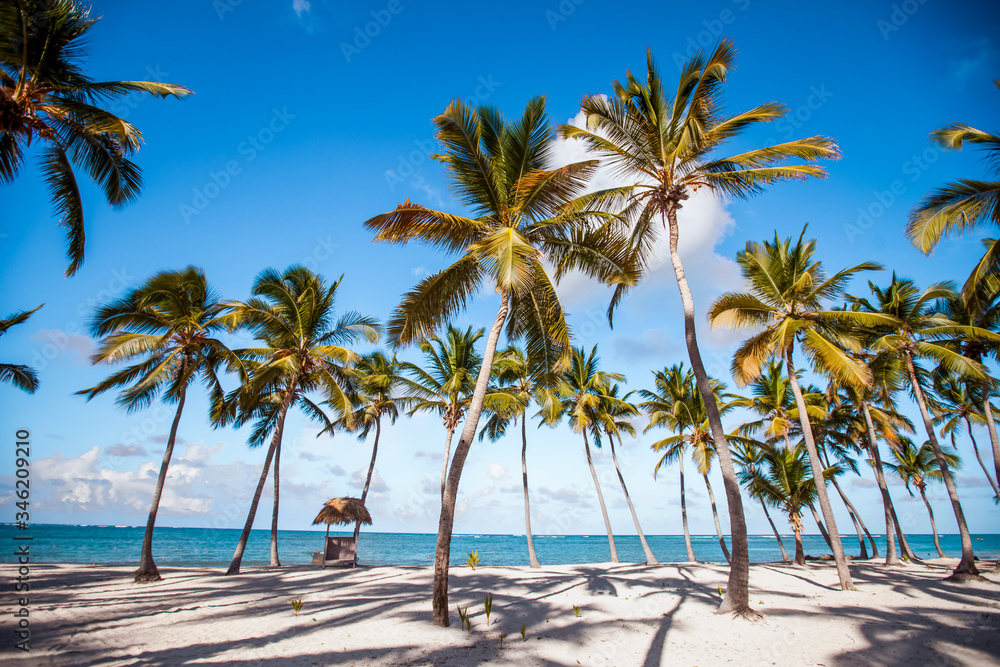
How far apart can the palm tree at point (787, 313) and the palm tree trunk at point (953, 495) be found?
3194 millimetres

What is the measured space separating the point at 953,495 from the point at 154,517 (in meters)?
23.9

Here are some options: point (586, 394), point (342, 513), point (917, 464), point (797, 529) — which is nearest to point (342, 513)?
point (342, 513)

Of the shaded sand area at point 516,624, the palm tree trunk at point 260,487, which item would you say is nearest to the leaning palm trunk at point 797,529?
the shaded sand area at point 516,624

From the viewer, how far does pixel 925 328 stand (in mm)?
14258

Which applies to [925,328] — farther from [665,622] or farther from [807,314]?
[665,622]

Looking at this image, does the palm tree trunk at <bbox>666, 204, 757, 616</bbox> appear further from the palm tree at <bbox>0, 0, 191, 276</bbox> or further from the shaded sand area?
the palm tree at <bbox>0, 0, 191, 276</bbox>

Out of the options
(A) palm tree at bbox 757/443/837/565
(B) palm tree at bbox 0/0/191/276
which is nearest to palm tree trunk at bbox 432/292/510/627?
(B) palm tree at bbox 0/0/191/276

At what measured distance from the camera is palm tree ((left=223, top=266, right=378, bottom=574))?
15363 mm

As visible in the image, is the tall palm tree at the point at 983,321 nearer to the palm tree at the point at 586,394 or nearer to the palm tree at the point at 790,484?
the palm tree at the point at 790,484

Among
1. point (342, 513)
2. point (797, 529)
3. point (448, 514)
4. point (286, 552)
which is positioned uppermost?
point (448, 514)

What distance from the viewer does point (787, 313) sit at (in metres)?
12.9

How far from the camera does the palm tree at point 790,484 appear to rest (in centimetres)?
2170

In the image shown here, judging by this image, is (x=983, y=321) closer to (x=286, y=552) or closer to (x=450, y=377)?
(x=450, y=377)

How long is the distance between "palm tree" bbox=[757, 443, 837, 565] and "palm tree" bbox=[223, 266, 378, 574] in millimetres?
20726
